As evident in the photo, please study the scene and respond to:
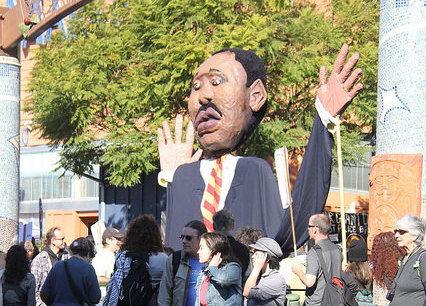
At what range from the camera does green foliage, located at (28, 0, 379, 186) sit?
54.0 ft

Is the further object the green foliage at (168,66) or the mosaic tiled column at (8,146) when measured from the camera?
the green foliage at (168,66)

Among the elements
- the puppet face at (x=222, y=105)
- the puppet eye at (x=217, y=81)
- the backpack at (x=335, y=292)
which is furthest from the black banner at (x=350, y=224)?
the puppet eye at (x=217, y=81)

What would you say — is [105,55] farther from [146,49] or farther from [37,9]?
[37,9]

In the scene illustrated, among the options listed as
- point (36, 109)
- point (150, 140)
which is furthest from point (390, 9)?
point (36, 109)

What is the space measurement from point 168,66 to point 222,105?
→ 9.82 meters

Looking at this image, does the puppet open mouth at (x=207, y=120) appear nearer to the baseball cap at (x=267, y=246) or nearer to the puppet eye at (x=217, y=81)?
the puppet eye at (x=217, y=81)

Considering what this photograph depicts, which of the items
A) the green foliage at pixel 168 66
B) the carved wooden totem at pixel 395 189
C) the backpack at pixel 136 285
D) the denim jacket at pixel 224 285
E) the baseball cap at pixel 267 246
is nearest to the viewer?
the denim jacket at pixel 224 285

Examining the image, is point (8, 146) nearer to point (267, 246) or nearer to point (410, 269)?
point (267, 246)

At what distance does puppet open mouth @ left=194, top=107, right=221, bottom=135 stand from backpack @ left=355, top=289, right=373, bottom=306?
7.66ft

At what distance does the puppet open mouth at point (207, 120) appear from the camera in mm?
6707

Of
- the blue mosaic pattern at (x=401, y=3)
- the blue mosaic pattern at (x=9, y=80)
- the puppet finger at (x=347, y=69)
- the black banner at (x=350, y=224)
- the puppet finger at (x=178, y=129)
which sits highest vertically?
the blue mosaic pattern at (x=401, y=3)

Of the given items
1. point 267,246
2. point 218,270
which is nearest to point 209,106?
point 267,246

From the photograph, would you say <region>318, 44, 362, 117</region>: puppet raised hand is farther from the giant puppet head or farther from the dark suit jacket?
the giant puppet head

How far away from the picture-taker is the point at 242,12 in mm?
17203
